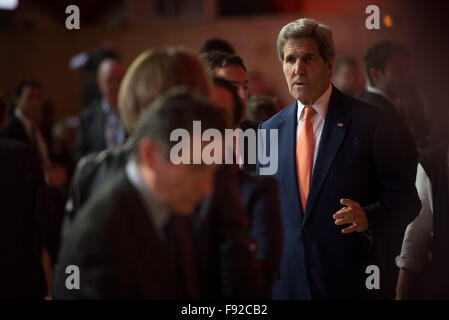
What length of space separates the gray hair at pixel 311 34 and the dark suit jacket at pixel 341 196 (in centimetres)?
20

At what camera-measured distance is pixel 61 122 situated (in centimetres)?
866

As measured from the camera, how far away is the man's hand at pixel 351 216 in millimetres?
2037

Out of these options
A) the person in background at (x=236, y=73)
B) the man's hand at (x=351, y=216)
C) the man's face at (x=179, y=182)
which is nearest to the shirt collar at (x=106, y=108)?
the person in background at (x=236, y=73)

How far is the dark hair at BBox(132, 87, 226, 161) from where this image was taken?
127 centimetres

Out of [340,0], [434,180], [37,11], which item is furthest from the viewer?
[37,11]

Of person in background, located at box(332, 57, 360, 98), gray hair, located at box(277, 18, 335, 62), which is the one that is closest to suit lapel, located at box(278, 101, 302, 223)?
gray hair, located at box(277, 18, 335, 62)

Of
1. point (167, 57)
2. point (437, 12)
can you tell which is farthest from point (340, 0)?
point (167, 57)

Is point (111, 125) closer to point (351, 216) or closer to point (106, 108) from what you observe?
point (106, 108)

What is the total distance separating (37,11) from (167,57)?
28.1ft

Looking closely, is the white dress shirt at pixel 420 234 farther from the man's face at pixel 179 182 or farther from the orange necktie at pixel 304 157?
the man's face at pixel 179 182

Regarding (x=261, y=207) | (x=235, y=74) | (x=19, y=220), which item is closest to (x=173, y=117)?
(x=261, y=207)
